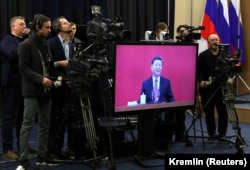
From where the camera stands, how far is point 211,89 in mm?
5672

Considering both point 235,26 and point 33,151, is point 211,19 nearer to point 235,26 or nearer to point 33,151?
point 235,26

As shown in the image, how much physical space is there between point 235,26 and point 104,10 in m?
2.73

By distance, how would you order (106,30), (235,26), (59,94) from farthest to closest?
(235,26) → (59,94) → (106,30)

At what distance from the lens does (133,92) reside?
4281 mm

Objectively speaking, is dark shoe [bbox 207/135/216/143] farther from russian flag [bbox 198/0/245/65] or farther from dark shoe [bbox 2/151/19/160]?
russian flag [bbox 198/0/245/65]

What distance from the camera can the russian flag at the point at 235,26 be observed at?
28.2 ft

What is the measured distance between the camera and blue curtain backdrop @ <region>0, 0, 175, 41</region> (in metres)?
6.78

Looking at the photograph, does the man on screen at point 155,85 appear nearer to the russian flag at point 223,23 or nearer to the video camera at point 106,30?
the video camera at point 106,30

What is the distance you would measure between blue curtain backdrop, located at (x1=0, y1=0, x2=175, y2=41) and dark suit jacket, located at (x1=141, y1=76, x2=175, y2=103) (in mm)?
3197

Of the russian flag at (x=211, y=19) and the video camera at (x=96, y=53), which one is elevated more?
the russian flag at (x=211, y=19)

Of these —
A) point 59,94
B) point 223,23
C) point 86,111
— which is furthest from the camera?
point 223,23

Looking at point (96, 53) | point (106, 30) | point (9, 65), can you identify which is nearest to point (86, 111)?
point (96, 53)

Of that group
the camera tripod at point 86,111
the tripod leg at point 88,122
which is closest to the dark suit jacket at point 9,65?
the camera tripod at point 86,111

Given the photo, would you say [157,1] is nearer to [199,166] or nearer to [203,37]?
[203,37]
